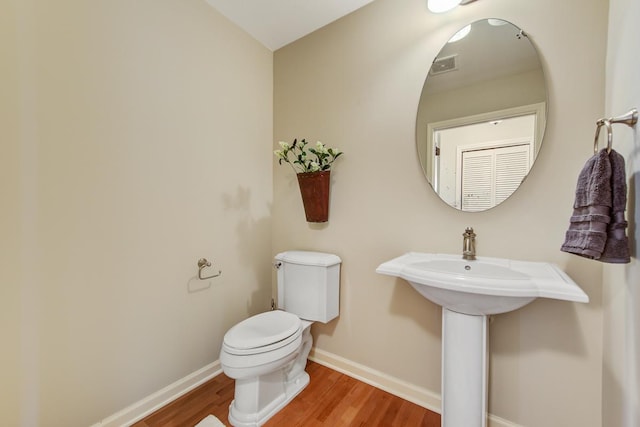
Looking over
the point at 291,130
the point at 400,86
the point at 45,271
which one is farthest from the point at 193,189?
the point at 400,86

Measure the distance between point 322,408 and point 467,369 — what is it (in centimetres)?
83

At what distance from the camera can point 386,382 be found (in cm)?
155

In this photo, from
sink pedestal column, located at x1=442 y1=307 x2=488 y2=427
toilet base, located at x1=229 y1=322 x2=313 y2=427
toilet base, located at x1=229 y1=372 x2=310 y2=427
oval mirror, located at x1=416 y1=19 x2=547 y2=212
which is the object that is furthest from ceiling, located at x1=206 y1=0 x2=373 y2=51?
toilet base, located at x1=229 y1=372 x2=310 y2=427

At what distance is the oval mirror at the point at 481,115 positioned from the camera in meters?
1.18

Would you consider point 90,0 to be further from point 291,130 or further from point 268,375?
point 268,375

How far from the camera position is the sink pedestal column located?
1058 millimetres

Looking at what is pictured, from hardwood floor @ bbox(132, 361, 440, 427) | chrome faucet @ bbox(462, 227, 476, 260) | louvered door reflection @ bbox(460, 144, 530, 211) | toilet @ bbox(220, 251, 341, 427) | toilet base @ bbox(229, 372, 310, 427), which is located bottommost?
hardwood floor @ bbox(132, 361, 440, 427)

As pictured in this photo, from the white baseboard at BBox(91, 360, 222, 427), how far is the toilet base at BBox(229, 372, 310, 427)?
1.10 ft

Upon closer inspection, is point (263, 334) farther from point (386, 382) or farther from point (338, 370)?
point (386, 382)

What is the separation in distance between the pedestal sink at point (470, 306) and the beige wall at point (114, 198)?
48.3 inches

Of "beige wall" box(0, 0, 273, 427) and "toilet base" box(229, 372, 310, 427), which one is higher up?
"beige wall" box(0, 0, 273, 427)

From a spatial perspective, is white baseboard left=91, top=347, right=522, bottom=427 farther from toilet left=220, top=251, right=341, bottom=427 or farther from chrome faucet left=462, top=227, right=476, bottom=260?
chrome faucet left=462, top=227, right=476, bottom=260

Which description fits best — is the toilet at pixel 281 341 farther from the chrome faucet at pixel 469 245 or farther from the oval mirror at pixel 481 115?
the oval mirror at pixel 481 115

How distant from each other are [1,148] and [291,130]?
59.2 inches
